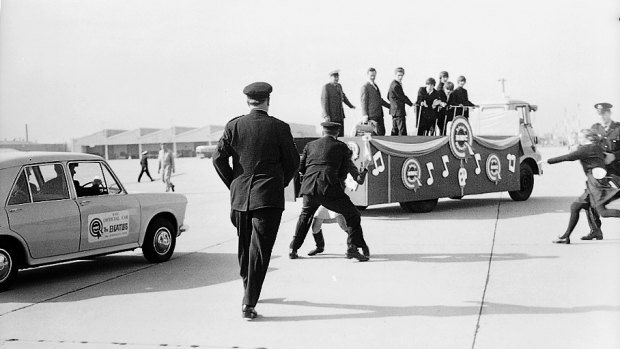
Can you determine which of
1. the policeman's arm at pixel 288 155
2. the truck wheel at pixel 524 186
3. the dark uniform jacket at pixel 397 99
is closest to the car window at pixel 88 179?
the policeman's arm at pixel 288 155

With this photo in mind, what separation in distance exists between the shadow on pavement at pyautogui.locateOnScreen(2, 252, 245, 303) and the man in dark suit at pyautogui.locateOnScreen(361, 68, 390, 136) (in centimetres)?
603

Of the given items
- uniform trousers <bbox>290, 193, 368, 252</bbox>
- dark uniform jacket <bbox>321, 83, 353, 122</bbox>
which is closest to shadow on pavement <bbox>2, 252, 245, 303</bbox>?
uniform trousers <bbox>290, 193, 368, 252</bbox>

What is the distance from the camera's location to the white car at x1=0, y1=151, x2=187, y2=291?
6.95 metres

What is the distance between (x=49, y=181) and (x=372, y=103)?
26.4 feet

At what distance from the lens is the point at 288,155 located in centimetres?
579

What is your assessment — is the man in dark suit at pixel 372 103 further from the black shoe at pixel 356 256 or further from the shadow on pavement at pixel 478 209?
the black shoe at pixel 356 256

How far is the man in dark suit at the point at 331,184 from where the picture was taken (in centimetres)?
813

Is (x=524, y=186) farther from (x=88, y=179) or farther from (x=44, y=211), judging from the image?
(x=44, y=211)

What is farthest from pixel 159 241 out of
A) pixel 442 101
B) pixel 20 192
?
pixel 442 101

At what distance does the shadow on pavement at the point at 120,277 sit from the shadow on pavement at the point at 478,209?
5.21 m

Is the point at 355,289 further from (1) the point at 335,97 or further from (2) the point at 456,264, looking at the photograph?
(1) the point at 335,97

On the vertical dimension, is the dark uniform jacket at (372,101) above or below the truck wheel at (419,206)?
above

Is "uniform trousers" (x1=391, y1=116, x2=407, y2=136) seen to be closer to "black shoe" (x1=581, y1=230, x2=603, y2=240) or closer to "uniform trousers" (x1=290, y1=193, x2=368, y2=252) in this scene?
"black shoe" (x1=581, y1=230, x2=603, y2=240)

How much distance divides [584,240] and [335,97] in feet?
20.2
